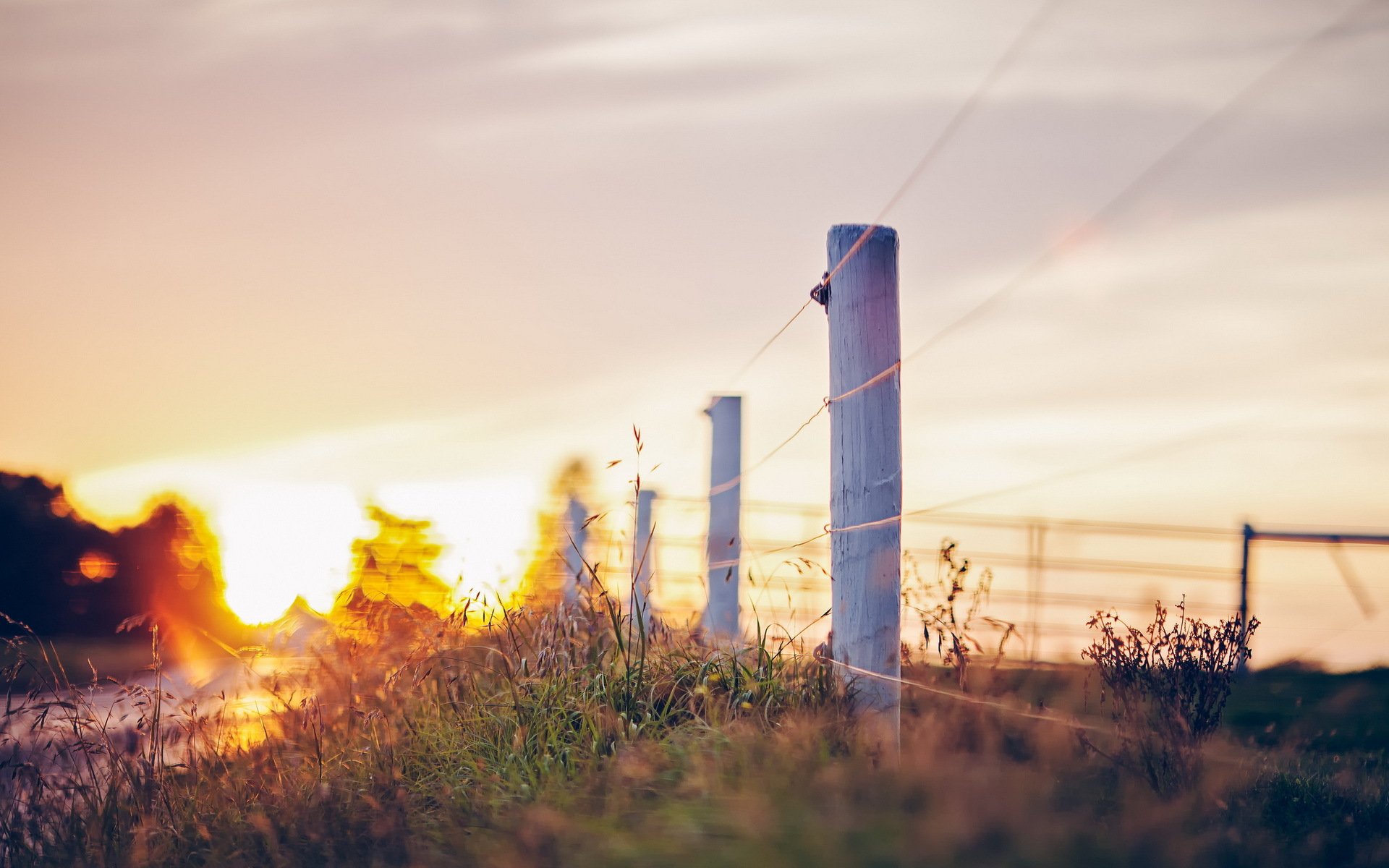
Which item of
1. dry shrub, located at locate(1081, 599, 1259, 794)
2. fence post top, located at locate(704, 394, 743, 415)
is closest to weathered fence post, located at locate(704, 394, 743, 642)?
fence post top, located at locate(704, 394, 743, 415)

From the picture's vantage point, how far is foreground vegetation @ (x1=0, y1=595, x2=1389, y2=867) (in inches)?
94.7

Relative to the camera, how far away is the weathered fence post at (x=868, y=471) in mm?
3768

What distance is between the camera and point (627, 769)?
3.12m

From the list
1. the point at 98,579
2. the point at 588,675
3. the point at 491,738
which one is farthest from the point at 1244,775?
the point at 98,579

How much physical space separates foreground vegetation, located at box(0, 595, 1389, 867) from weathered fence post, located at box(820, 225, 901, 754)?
0.59 ft

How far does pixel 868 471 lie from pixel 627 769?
4.55 ft

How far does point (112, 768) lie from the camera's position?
4273mm

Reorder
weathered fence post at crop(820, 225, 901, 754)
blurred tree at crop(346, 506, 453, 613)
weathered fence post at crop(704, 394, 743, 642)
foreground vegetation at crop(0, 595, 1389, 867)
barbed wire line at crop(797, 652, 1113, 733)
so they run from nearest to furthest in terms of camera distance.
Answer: foreground vegetation at crop(0, 595, 1389, 867) → barbed wire line at crop(797, 652, 1113, 733) → weathered fence post at crop(820, 225, 901, 754) → blurred tree at crop(346, 506, 453, 613) → weathered fence post at crop(704, 394, 743, 642)

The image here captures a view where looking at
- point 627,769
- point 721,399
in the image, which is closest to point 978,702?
point 627,769

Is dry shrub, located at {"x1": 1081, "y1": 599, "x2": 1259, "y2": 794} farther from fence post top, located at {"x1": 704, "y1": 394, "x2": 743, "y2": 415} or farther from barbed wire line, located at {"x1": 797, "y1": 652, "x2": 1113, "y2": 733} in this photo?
fence post top, located at {"x1": 704, "y1": 394, "x2": 743, "y2": 415}

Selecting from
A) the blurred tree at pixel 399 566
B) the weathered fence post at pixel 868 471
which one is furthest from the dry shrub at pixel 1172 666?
A: the blurred tree at pixel 399 566

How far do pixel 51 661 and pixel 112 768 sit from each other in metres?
0.96

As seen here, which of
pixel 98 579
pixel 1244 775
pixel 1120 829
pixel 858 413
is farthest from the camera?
pixel 98 579

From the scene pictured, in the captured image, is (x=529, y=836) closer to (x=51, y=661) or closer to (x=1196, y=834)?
(x=1196, y=834)
